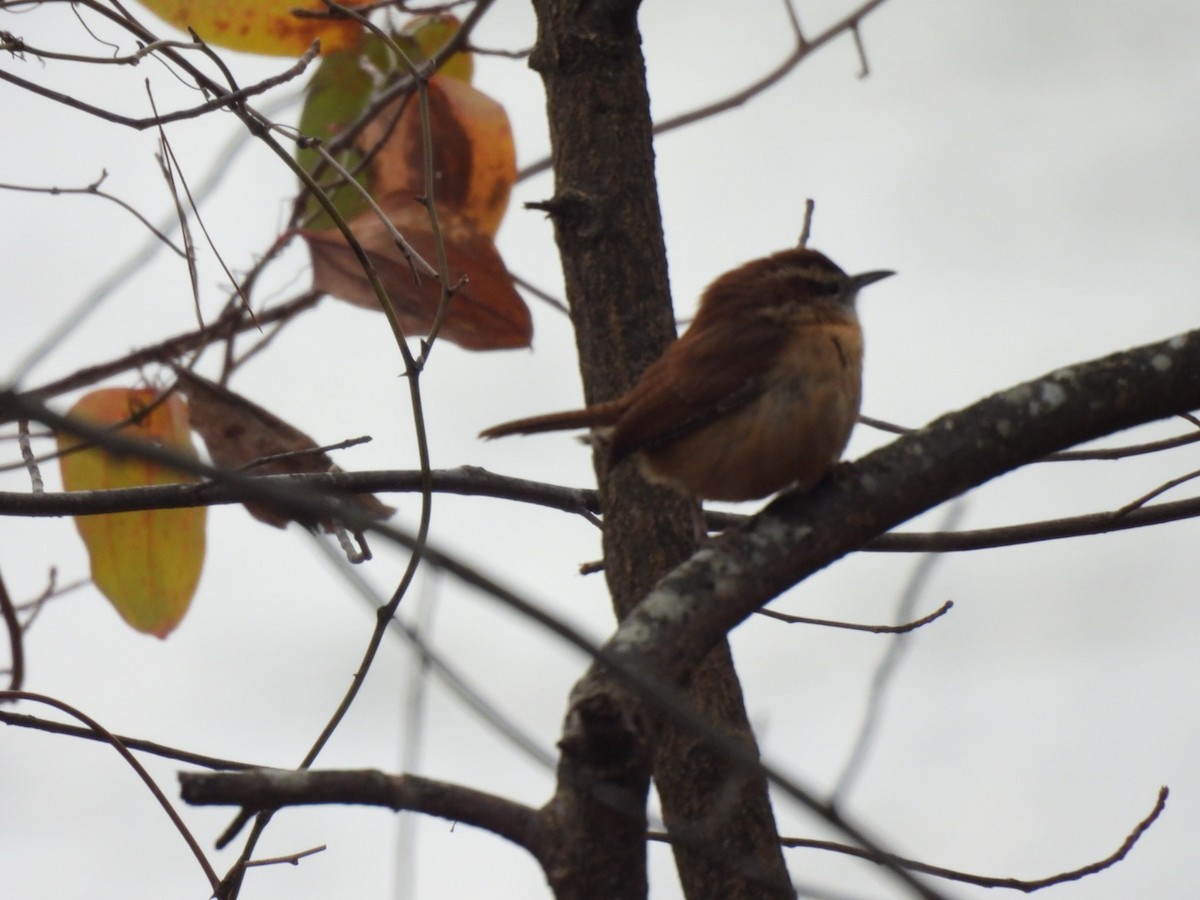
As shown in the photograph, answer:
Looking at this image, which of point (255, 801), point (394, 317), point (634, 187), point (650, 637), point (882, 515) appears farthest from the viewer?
point (634, 187)

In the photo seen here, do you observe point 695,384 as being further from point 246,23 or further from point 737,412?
point 246,23

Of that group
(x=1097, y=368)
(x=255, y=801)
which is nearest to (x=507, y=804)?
(x=255, y=801)

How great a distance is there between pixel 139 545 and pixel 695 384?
1.27 meters

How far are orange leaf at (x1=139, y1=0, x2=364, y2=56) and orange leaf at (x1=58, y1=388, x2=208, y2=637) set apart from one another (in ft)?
2.61

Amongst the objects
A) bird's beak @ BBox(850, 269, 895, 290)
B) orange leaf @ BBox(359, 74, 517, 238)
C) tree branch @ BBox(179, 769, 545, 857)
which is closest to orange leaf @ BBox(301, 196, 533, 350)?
orange leaf @ BBox(359, 74, 517, 238)

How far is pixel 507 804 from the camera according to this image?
155cm

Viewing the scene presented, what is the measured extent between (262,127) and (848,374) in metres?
1.48

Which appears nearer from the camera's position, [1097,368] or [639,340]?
[1097,368]

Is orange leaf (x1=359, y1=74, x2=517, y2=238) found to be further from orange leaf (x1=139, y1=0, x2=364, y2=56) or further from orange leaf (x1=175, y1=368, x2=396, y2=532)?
orange leaf (x1=175, y1=368, x2=396, y2=532)

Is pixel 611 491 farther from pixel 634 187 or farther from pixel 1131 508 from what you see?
pixel 1131 508

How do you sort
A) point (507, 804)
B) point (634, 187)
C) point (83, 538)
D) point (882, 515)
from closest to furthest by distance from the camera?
point (507, 804)
point (882, 515)
point (83, 538)
point (634, 187)

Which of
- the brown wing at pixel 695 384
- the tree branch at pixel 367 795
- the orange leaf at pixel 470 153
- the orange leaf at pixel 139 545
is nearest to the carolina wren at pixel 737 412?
the brown wing at pixel 695 384

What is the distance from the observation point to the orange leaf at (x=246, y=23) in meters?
2.74

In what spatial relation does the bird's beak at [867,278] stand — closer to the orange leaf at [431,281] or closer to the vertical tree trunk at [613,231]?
the vertical tree trunk at [613,231]
